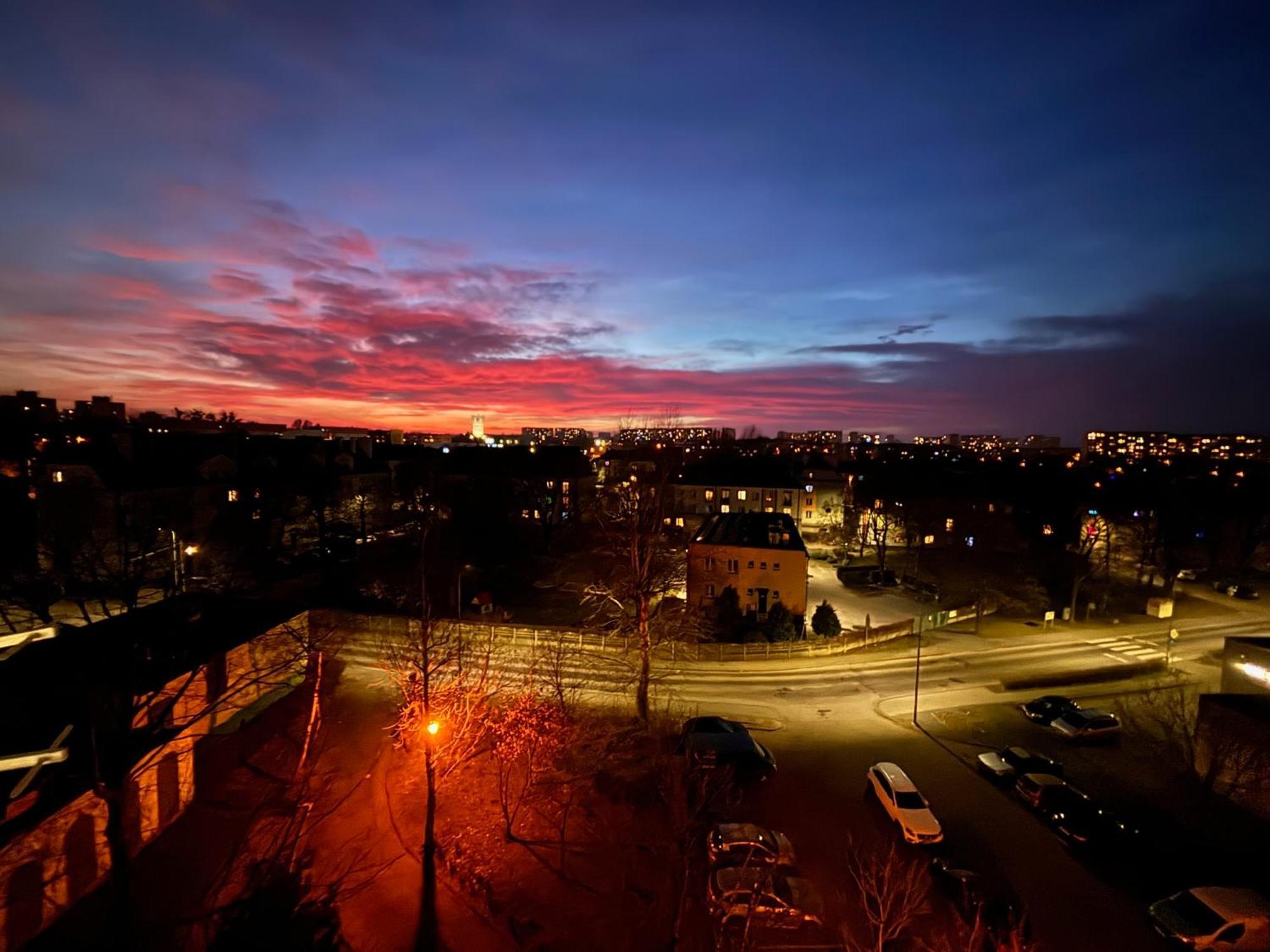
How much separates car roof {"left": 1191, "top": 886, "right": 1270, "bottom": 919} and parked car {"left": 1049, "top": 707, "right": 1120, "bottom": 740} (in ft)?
23.1

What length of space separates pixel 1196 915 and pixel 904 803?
541cm

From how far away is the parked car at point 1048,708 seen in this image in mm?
20484

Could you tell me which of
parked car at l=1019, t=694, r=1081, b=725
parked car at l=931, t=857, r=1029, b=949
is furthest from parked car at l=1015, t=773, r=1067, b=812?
parked car at l=1019, t=694, r=1081, b=725

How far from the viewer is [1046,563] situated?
42.1 m

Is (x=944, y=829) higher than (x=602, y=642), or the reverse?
(x=602, y=642)

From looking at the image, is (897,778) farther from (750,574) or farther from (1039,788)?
(750,574)

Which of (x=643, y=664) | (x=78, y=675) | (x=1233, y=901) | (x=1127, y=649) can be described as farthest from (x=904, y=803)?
(x=1127, y=649)

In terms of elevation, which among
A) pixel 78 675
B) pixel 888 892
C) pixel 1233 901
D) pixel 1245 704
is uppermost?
pixel 78 675

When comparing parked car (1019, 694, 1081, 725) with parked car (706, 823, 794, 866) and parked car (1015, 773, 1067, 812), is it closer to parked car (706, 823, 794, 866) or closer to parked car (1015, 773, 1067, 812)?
parked car (1015, 773, 1067, 812)

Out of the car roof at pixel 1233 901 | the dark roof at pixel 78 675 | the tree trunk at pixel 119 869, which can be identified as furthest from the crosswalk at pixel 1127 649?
the dark roof at pixel 78 675

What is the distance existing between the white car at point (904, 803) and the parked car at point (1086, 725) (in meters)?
7.69

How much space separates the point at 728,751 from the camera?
1683cm

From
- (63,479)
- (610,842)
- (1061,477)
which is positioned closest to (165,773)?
(610,842)

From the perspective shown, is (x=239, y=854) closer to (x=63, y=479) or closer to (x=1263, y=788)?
(x=1263, y=788)
